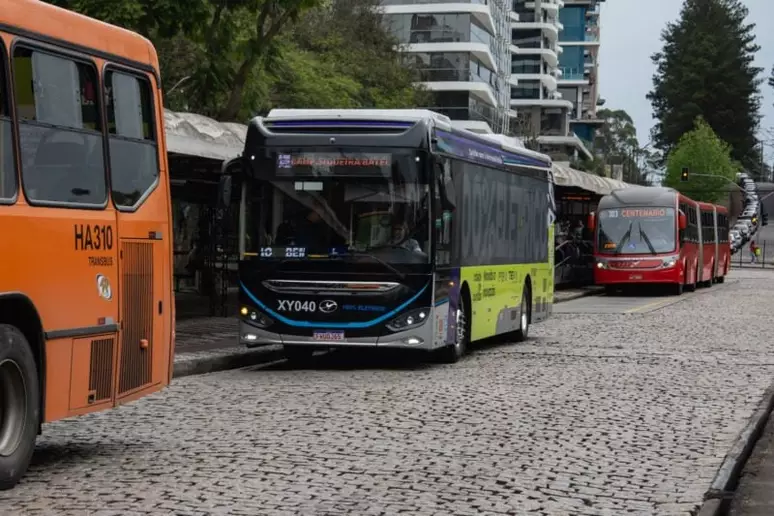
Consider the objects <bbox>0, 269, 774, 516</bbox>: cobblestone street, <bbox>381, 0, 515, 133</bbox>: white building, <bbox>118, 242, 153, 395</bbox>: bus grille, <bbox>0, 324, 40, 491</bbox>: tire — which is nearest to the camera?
<bbox>0, 269, 774, 516</bbox>: cobblestone street

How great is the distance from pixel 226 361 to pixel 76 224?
963 centimetres

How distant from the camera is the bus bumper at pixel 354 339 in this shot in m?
17.6

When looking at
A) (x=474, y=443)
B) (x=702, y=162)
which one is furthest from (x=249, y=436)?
(x=702, y=162)

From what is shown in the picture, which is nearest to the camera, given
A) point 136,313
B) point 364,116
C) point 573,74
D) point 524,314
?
point 136,313

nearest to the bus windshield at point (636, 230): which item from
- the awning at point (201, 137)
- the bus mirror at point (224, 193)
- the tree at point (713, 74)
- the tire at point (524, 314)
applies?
the tire at point (524, 314)

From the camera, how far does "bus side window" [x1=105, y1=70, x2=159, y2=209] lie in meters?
10.8

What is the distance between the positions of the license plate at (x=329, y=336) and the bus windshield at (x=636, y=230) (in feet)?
96.6

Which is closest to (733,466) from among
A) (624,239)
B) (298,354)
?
(298,354)

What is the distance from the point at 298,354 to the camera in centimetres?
1958

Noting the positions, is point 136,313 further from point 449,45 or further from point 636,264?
point 449,45

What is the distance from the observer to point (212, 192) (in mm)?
28297

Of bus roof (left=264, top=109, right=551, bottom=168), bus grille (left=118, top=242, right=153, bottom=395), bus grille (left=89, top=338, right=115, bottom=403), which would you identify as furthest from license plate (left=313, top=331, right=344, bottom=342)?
bus grille (left=89, top=338, right=115, bottom=403)

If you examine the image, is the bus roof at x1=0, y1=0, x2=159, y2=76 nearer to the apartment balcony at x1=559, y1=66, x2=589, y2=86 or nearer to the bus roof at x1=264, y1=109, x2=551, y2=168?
the bus roof at x1=264, y1=109, x2=551, y2=168

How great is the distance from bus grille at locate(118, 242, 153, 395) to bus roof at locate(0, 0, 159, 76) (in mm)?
1357
